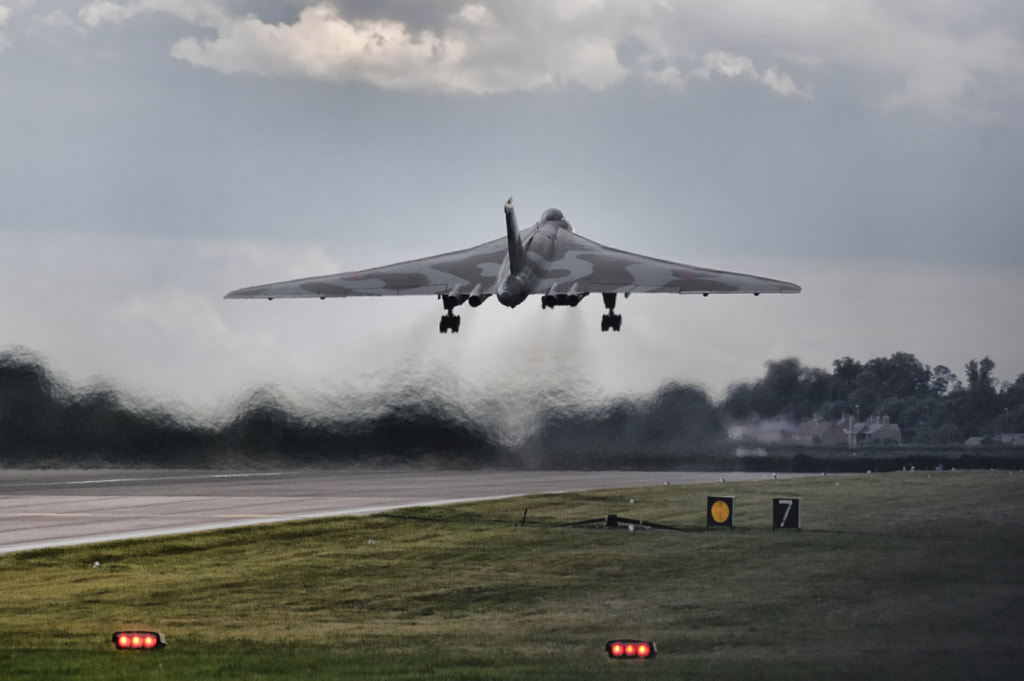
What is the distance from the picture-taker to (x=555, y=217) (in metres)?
64.9

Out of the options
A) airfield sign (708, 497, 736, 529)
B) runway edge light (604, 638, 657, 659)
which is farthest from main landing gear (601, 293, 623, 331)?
runway edge light (604, 638, 657, 659)

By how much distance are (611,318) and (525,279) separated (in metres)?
6.51

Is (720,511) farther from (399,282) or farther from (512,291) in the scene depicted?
(399,282)

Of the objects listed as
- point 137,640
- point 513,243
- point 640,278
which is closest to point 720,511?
point 640,278

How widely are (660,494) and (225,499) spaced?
68.5ft

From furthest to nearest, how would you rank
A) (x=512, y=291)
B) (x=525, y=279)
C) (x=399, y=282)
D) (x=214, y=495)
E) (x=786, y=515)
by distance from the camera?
1. (x=214, y=495)
2. (x=399, y=282)
3. (x=525, y=279)
4. (x=512, y=291)
5. (x=786, y=515)

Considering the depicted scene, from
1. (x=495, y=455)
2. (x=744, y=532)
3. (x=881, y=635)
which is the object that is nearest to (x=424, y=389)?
(x=495, y=455)

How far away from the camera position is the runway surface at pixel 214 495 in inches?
1978

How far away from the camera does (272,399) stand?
70188 millimetres

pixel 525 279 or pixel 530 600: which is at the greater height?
pixel 525 279

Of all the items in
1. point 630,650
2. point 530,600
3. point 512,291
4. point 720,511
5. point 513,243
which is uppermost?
point 513,243

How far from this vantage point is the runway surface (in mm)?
50250

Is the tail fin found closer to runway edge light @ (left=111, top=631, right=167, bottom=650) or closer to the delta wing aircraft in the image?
the delta wing aircraft

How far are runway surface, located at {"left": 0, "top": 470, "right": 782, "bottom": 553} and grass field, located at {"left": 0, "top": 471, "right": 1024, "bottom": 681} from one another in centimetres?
450
